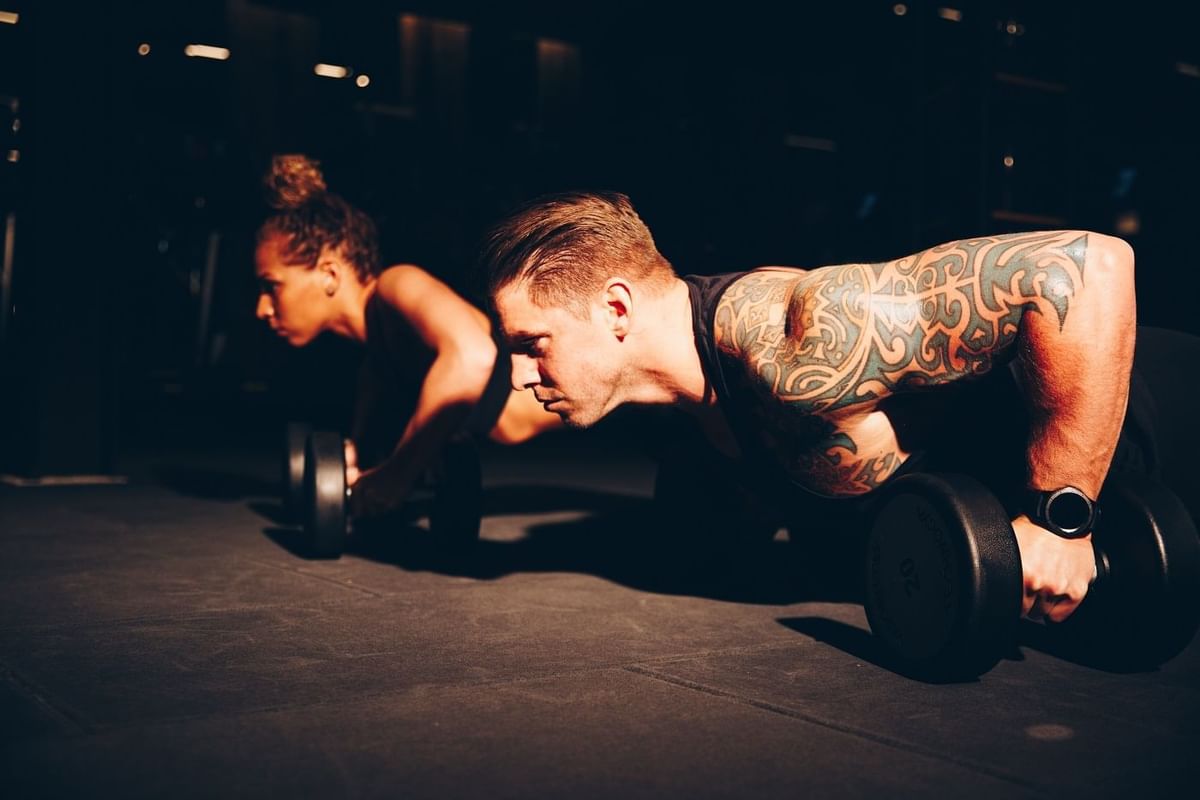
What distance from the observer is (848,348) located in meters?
1.43

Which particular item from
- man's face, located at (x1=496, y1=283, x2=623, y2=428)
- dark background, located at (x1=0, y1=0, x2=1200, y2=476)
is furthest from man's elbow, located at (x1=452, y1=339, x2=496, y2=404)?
dark background, located at (x1=0, y1=0, x2=1200, y2=476)

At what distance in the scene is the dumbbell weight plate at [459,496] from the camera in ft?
7.54

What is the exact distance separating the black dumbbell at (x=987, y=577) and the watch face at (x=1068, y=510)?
83 mm

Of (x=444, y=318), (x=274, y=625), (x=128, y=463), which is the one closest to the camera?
(x=274, y=625)

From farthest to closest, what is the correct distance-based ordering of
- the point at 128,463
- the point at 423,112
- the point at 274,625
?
the point at 423,112, the point at 128,463, the point at 274,625

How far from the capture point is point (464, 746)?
113 cm

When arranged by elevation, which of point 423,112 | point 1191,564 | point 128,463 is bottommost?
point 128,463

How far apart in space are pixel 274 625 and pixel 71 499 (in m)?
1.80

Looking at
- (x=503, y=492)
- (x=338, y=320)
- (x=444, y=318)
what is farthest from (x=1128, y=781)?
(x=503, y=492)

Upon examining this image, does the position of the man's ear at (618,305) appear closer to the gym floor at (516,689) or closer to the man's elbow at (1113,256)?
the gym floor at (516,689)

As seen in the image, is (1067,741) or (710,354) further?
(710,354)

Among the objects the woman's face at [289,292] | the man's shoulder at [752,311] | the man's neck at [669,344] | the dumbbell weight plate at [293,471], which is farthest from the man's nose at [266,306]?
the man's shoulder at [752,311]

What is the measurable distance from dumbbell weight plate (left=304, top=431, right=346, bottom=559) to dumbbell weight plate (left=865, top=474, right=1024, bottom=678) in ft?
3.70

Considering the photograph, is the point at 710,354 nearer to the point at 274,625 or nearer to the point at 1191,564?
the point at 1191,564
